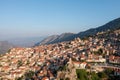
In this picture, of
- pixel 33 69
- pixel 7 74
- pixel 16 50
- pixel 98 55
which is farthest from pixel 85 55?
pixel 16 50

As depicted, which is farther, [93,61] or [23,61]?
[23,61]

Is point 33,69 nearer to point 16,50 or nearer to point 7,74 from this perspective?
point 7,74

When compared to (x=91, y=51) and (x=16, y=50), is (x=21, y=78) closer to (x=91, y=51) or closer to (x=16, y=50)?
(x=91, y=51)

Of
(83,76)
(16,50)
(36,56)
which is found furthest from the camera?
(16,50)

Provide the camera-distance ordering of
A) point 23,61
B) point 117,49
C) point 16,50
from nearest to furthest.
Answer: point 117,49, point 23,61, point 16,50

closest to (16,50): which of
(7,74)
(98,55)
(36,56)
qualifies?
(36,56)

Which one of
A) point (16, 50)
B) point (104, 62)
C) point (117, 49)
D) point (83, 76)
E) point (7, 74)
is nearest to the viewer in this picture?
point (83, 76)

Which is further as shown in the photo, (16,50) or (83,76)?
(16,50)

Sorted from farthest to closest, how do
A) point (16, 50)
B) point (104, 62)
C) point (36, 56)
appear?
point (16, 50), point (36, 56), point (104, 62)

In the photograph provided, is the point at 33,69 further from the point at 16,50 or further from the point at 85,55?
the point at 16,50
